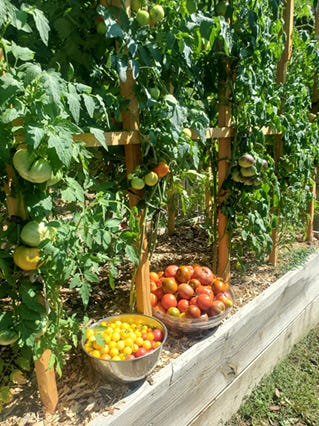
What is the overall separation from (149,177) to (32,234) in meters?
0.67

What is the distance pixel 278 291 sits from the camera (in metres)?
2.48

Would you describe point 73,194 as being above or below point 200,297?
above

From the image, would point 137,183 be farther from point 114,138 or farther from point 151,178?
point 114,138

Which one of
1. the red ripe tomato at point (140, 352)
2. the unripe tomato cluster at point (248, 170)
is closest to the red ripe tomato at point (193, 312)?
the red ripe tomato at point (140, 352)

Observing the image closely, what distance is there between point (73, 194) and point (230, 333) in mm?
1317

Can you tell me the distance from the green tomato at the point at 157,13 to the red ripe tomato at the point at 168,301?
1.43 m

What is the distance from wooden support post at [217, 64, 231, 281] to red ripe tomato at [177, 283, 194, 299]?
0.46m

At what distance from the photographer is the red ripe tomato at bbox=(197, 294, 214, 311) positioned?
2.00 metres

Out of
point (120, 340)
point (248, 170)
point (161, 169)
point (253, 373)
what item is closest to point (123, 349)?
point (120, 340)

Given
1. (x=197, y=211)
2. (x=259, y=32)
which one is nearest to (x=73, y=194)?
(x=259, y=32)

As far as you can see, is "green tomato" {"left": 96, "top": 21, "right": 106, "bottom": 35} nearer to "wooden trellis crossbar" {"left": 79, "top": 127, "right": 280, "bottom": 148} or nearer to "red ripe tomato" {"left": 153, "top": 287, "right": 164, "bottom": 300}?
"wooden trellis crossbar" {"left": 79, "top": 127, "right": 280, "bottom": 148}

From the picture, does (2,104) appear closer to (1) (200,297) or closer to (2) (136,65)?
(2) (136,65)

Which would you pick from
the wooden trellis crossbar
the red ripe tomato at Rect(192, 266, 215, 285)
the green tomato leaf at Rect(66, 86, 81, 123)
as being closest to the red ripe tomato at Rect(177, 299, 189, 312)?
the red ripe tomato at Rect(192, 266, 215, 285)

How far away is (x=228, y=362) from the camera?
2090 millimetres
